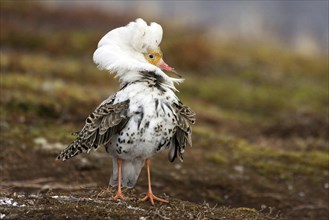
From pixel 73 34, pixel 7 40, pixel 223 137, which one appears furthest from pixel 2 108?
pixel 73 34

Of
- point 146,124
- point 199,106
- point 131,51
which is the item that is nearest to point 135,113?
point 146,124

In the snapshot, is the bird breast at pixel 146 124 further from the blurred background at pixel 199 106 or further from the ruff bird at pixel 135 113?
the blurred background at pixel 199 106

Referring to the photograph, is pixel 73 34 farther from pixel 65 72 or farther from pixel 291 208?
pixel 291 208

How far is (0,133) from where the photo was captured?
13.8 m

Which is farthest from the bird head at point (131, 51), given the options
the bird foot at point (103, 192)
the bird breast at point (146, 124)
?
the bird foot at point (103, 192)

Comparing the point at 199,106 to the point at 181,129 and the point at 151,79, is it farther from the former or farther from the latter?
the point at 151,79

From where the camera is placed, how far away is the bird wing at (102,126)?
870 centimetres

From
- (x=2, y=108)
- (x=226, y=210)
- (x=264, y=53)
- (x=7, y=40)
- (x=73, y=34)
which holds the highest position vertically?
(x=264, y=53)

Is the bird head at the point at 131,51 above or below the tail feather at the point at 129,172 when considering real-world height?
above

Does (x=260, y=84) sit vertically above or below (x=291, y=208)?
above

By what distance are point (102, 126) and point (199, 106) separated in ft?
37.6

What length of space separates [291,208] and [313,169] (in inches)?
82.0

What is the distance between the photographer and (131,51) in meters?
9.21

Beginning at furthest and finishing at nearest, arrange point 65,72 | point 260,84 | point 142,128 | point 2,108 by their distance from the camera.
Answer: point 260,84 < point 65,72 < point 2,108 < point 142,128
